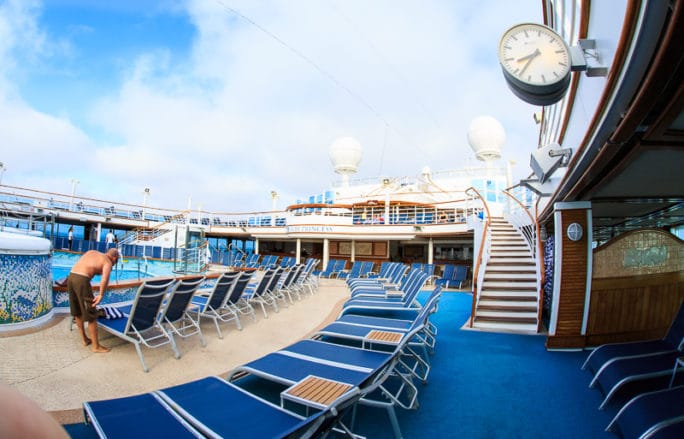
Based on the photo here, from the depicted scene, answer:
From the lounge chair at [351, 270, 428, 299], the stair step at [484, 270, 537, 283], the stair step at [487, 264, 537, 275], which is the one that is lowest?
the lounge chair at [351, 270, 428, 299]

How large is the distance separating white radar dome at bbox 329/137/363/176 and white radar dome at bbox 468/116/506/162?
817 cm

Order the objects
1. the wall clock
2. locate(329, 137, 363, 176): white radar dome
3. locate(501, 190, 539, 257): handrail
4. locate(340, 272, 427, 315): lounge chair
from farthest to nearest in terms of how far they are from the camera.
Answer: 1. locate(329, 137, 363, 176): white radar dome
2. locate(501, 190, 539, 257): handrail
3. locate(340, 272, 427, 315): lounge chair
4. the wall clock

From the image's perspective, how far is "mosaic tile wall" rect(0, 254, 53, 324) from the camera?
392cm

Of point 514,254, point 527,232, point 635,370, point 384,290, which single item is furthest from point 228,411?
point 527,232

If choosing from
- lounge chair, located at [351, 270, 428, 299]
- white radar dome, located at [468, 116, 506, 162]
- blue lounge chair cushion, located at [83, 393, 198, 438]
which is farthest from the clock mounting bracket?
white radar dome, located at [468, 116, 506, 162]

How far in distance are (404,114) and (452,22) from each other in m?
16.2

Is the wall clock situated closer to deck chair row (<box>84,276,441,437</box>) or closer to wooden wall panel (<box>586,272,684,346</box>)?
deck chair row (<box>84,276,441,437</box>)

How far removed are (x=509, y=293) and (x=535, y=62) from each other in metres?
5.10

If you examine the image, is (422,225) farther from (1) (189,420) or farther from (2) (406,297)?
(1) (189,420)

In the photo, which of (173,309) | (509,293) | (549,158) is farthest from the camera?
(509,293)

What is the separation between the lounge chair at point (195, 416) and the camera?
69.8 inches

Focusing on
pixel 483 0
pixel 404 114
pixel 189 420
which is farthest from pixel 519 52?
pixel 404 114

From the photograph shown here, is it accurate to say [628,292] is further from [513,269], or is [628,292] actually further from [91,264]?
[91,264]

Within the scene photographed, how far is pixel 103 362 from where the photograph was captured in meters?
3.28
